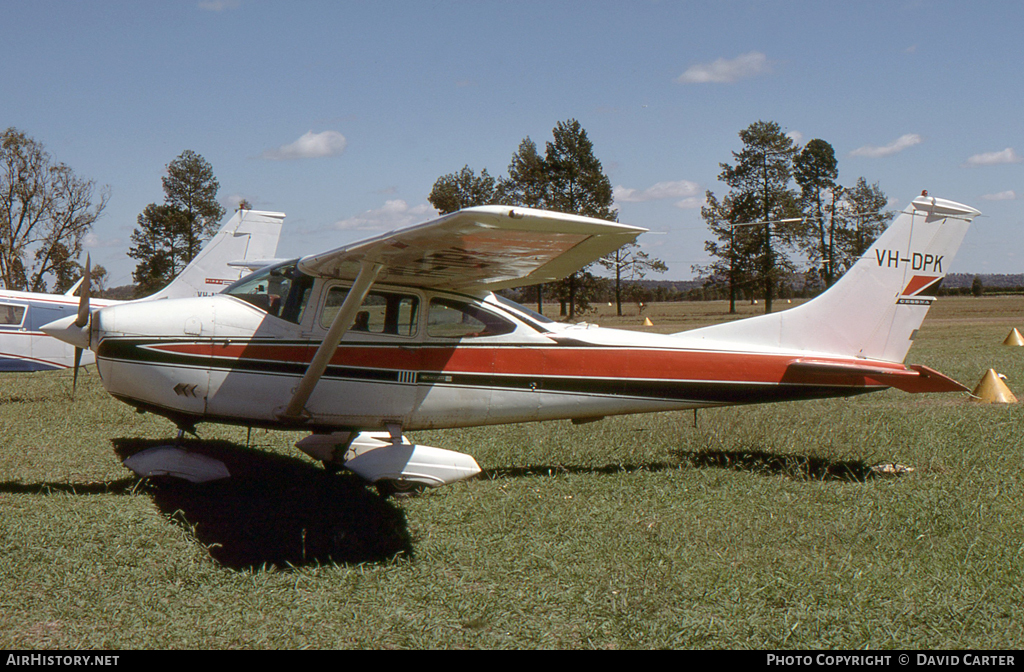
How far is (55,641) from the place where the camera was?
11.9 feet

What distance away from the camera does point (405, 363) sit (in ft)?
21.6

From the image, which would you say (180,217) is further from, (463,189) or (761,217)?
(761,217)

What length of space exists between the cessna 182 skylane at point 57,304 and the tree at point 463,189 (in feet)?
150

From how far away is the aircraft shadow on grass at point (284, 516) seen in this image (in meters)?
4.99

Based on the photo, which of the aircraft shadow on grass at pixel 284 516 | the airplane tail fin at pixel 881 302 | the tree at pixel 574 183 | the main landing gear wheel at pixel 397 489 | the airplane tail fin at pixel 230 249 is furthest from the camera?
the tree at pixel 574 183

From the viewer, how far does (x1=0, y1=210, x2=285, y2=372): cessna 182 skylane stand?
1180 cm

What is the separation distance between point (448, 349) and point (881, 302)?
442cm

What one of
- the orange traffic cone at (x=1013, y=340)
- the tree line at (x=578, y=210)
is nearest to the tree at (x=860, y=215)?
the tree line at (x=578, y=210)

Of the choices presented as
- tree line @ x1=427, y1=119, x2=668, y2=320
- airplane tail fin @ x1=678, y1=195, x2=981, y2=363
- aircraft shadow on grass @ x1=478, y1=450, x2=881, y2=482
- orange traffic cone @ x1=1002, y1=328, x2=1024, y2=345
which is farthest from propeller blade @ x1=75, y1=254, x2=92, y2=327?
tree line @ x1=427, y1=119, x2=668, y2=320

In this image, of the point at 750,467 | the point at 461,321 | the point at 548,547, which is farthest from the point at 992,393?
the point at 548,547

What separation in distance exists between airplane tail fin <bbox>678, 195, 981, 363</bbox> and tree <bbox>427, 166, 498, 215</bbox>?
172 feet

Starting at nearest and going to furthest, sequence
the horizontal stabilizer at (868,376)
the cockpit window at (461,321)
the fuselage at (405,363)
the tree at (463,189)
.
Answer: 1. the fuselage at (405,363)
2. the cockpit window at (461,321)
3. the horizontal stabilizer at (868,376)
4. the tree at (463,189)

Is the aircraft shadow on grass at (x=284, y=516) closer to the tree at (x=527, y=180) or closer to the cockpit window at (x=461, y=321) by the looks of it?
the cockpit window at (x=461, y=321)

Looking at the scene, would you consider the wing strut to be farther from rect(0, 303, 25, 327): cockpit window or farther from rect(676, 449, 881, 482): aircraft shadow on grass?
rect(0, 303, 25, 327): cockpit window
